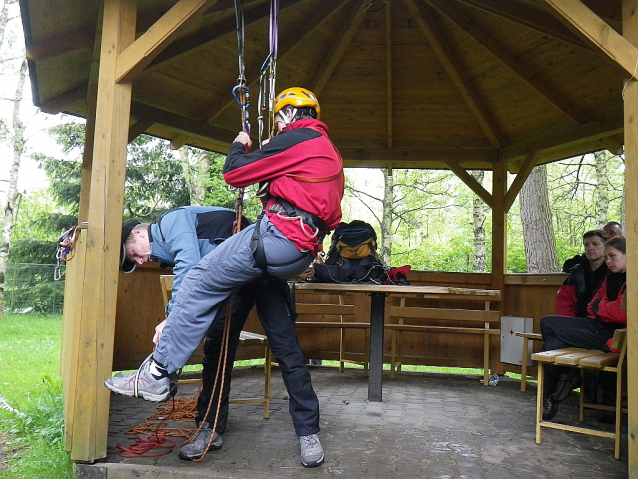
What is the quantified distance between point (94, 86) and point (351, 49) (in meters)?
2.70

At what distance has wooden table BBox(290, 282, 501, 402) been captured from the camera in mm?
4727

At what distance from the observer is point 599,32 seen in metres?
3.19

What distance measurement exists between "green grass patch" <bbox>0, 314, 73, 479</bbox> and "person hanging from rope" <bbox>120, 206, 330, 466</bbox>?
947mm

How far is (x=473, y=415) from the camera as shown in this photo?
4.82m

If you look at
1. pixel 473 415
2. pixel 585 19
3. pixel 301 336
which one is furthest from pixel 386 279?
pixel 585 19

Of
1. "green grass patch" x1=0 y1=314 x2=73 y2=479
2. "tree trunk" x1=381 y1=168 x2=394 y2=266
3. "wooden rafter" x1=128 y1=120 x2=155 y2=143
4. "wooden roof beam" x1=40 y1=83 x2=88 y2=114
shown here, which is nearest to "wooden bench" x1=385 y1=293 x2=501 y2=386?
"wooden rafter" x1=128 y1=120 x2=155 y2=143

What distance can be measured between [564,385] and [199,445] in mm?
2689

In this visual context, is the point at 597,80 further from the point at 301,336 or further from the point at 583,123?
the point at 301,336

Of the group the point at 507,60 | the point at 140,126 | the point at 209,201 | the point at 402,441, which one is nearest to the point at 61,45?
the point at 140,126

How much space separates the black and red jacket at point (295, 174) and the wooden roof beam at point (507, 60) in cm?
308

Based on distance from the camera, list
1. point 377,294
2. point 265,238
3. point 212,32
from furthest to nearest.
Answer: point 212,32 → point 377,294 → point 265,238

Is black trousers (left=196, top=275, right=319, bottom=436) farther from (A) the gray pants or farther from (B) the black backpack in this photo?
(B) the black backpack

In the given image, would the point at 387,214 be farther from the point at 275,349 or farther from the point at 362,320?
the point at 275,349

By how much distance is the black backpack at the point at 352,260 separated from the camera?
5898 mm
